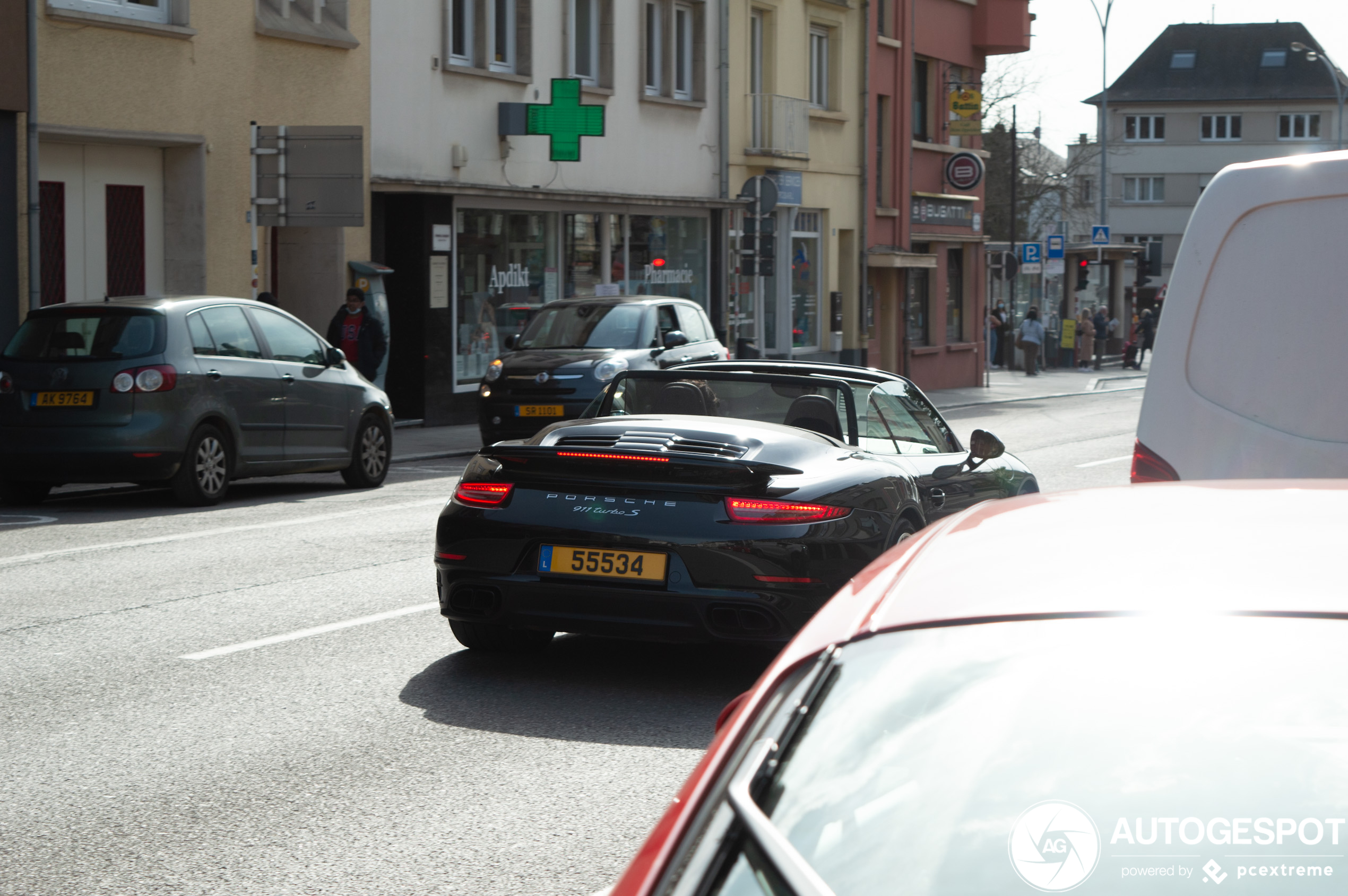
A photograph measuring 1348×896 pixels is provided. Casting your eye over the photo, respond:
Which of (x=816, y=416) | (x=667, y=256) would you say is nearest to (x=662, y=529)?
→ (x=816, y=416)

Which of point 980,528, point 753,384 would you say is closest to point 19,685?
point 753,384

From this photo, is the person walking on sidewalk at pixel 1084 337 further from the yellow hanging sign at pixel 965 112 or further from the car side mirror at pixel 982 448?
the car side mirror at pixel 982 448

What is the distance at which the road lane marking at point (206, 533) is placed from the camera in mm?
10602

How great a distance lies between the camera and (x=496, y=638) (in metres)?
7.62

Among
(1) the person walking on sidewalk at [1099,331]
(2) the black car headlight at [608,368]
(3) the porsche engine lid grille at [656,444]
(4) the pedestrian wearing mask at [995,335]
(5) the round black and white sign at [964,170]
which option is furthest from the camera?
(1) the person walking on sidewalk at [1099,331]

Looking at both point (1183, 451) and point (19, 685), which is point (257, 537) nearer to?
point (19, 685)

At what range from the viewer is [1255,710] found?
204cm

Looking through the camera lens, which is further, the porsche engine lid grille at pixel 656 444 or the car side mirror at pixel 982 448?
the car side mirror at pixel 982 448

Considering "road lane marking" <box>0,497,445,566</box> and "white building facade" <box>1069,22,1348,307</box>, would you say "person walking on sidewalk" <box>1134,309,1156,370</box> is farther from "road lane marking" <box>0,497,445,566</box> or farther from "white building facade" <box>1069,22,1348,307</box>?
"white building facade" <box>1069,22,1348,307</box>

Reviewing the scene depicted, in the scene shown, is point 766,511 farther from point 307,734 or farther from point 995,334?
point 995,334

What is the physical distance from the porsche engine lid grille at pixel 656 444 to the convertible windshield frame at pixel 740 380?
1096 mm

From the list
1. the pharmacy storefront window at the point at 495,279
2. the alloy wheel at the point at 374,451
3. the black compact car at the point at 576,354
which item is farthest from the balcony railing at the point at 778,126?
the alloy wheel at the point at 374,451

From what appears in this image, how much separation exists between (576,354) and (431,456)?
1993 mm

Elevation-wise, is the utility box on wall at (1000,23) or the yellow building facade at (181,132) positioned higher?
the utility box on wall at (1000,23)
